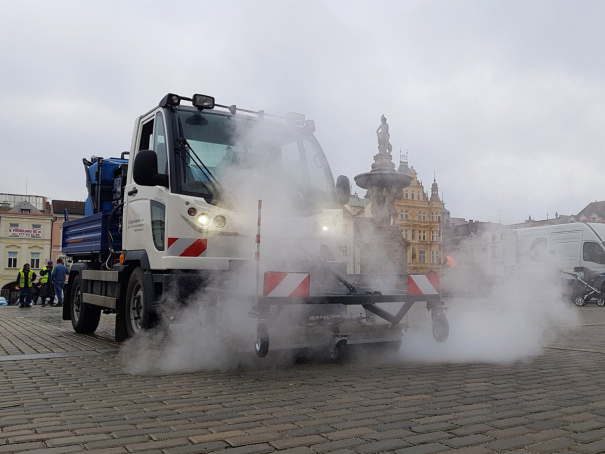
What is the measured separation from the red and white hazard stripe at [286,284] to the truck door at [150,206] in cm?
144

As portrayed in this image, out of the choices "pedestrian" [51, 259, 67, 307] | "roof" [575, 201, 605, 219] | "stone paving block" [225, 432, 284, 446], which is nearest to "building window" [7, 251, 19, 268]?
"pedestrian" [51, 259, 67, 307]

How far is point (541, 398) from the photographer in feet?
14.4

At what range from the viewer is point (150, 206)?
21.8 ft

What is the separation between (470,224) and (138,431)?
12085 mm

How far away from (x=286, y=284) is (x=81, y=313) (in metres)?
5.08

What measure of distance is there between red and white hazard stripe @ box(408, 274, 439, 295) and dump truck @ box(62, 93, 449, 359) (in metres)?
0.01

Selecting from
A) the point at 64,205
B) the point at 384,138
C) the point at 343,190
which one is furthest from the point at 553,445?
the point at 64,205

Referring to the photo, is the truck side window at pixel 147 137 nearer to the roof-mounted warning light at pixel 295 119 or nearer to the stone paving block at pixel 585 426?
the roof-mounted warning light at pixel 295 119

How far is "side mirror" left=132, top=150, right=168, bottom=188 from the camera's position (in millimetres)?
6254

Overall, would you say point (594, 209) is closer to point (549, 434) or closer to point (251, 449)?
point (549, 434)

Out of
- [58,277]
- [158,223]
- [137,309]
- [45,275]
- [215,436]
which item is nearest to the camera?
[215,436]

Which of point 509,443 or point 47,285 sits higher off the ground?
point 47,285

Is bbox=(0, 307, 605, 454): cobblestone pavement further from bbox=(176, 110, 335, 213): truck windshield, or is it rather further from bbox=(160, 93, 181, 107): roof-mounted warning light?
bbox=(160, 93, 181, 107): roof-mounted warning light

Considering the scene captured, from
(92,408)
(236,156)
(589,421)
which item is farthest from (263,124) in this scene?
(589,421)
